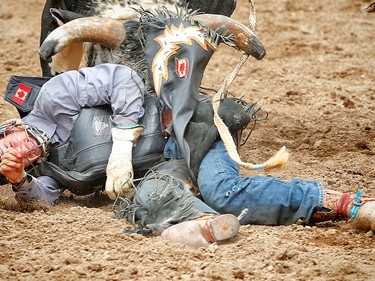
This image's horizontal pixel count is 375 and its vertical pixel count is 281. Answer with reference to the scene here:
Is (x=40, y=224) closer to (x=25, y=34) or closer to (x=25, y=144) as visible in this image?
(x=25, y=144)

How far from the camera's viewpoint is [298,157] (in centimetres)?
416

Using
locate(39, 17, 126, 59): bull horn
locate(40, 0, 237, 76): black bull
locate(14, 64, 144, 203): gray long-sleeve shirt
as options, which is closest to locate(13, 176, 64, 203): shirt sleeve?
locate(14, 64, 144, 203): gray long-sleeve shirt

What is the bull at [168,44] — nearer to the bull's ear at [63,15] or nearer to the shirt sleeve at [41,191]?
the bull's ear at [63,15]

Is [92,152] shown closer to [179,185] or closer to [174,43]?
[179,185]

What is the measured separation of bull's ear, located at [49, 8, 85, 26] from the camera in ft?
13.5

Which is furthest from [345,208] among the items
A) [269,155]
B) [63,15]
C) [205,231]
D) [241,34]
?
[63,15]

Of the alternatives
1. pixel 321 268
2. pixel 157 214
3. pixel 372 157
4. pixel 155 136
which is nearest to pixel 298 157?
pixel 372 157

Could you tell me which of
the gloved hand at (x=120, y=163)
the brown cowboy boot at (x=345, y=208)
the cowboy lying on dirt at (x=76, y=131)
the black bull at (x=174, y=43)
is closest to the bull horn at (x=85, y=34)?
the black bull at (x=174, y=43)

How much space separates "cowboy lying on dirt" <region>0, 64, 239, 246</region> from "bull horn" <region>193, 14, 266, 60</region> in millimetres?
404

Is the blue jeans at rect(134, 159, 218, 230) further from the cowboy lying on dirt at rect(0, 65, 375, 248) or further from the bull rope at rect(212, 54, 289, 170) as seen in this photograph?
the bull rope at rect(212, 54, 289, 170)

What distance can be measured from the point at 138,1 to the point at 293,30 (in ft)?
9.46

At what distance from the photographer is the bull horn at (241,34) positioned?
145 inches

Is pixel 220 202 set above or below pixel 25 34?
above

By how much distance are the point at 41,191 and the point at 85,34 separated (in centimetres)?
69
